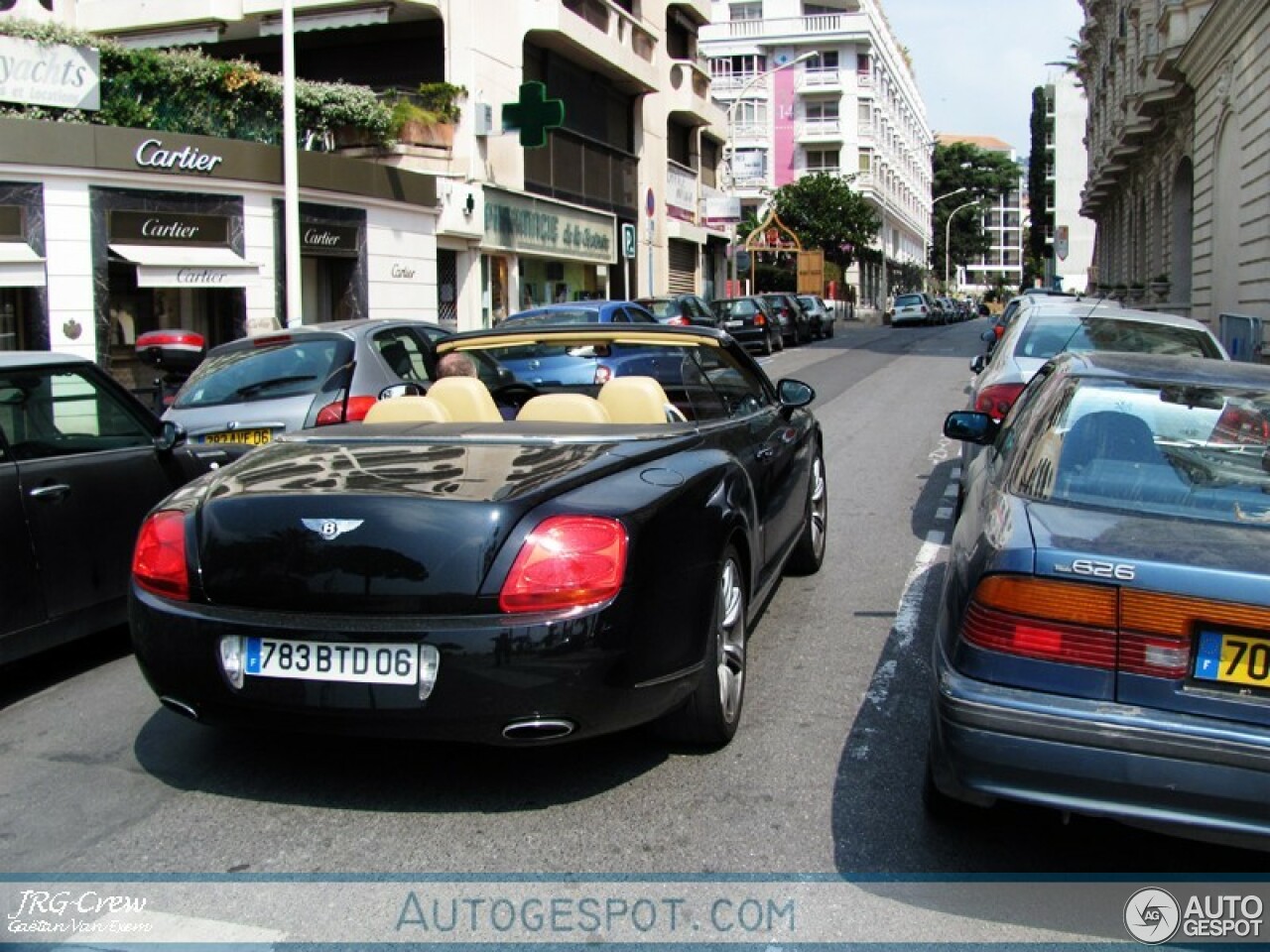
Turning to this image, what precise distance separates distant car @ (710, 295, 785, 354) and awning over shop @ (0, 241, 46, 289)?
1689 centimetres

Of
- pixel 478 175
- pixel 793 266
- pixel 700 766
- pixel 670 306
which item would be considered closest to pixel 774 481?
pixel 700 766

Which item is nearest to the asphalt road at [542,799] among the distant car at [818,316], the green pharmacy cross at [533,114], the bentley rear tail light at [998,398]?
the bentley rear tail light at [998,398]

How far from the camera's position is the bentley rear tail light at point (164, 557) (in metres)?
3.99

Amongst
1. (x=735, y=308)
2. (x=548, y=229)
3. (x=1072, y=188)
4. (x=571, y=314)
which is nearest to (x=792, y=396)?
(x=571, y=314)

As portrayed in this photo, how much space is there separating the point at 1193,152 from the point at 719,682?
2871 centimetres

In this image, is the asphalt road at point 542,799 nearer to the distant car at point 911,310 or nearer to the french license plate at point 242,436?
the french license plate at point 242,436

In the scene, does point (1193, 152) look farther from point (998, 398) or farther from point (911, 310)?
point (911, 310)

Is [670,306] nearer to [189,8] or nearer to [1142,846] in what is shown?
[189,8]

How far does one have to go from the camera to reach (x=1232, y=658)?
10.1 ft

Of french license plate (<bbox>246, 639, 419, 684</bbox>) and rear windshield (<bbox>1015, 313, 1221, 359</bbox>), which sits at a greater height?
rear windshield (<bbox>1015, 313, 1221, 359</bbox>)

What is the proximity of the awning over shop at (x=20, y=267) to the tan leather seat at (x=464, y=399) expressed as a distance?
44.3 feet

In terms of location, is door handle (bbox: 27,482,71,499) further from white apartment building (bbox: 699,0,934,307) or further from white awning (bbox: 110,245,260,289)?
white apartment building (bbox: 699,0,934,307)

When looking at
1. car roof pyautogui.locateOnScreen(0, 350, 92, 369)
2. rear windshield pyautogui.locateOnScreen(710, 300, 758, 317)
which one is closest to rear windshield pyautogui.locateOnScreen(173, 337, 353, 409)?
car roof pyautogui.locateOnScreen(0, 350, 92, 369)

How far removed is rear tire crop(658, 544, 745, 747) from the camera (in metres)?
4.32
